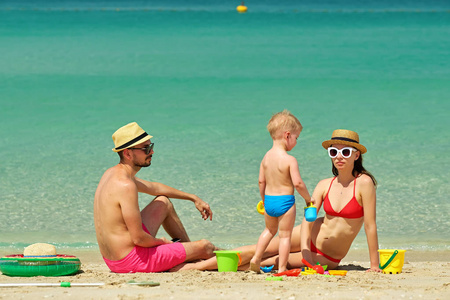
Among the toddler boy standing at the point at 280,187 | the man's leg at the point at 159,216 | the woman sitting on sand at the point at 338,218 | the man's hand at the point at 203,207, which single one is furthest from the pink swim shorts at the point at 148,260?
the toddler boy standing at the point at 280,187

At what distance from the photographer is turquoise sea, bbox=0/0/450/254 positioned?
7703mm

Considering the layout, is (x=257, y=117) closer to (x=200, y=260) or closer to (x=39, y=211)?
(x=39, y=211)

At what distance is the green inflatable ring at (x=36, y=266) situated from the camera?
4.76m

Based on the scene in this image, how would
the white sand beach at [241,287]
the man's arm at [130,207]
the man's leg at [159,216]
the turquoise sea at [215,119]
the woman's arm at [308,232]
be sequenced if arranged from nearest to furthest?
the white sand beach at [241,287], the man's arm at [130,207], the woman's arm at [308,232], the man's leg at [159,216], the turquoise sea at [215,119]

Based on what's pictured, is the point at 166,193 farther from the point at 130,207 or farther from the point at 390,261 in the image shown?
the point at 390,261

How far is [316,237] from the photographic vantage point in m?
5.09

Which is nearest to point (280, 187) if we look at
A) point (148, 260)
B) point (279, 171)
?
point (279, 171)

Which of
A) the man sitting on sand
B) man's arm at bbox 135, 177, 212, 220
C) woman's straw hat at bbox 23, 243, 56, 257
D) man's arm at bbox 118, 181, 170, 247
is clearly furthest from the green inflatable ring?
man's arm at bbox 135, 177, 212, 220

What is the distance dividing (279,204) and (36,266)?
1.67 metres

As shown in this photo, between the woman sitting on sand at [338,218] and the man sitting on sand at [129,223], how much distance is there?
6.1 inches

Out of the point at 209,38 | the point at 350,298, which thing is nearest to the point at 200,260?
the point at 350,298

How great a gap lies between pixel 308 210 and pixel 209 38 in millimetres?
28783

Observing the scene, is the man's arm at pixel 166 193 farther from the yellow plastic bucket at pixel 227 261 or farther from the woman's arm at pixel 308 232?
the woman's arm at pixel 308 232

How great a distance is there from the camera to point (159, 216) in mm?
5117
